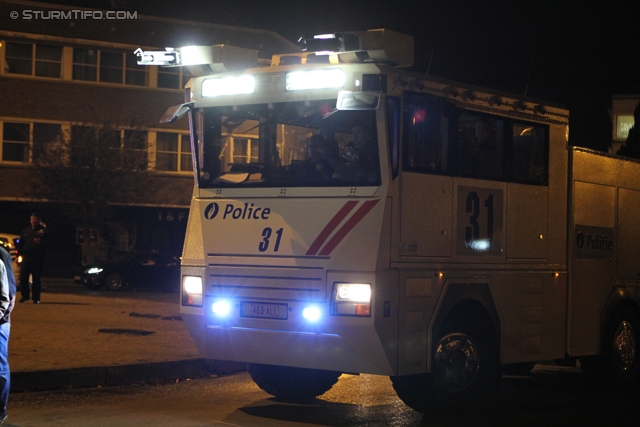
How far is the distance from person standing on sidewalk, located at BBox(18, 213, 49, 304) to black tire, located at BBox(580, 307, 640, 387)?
11.9m

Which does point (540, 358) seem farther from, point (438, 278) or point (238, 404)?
point (238, 404)

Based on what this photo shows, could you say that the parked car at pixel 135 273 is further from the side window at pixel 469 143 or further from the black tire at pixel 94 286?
the side window at pixel 469 143

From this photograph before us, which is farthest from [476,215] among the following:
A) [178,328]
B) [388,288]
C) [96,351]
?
[178,328]

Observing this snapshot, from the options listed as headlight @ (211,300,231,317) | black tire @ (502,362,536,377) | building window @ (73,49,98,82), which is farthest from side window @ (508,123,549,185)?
building window @ (73,49,98,82)

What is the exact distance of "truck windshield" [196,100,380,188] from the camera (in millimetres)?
8242

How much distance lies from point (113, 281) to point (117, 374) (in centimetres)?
1865

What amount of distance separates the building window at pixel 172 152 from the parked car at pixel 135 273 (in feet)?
44.6

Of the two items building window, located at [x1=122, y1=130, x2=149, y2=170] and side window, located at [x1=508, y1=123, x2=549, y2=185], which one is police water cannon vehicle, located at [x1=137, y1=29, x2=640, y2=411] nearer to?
side window, located at [x1=508, y1=123, x2=549, y2=185]

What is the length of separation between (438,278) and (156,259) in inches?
864

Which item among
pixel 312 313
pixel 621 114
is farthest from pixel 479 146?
pixel 621 114

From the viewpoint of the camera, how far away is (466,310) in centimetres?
895

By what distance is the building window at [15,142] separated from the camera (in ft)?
133

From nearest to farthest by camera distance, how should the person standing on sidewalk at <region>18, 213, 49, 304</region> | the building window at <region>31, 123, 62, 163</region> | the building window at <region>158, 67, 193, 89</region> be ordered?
1. the person standing on sidewalk at <region>18, 213, 49, 304</region>
2. the building window at <region>31, 123, 62, 163</region>
3. the building window at <region>158, 67, 193, 89</region>

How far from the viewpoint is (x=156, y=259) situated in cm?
2958
